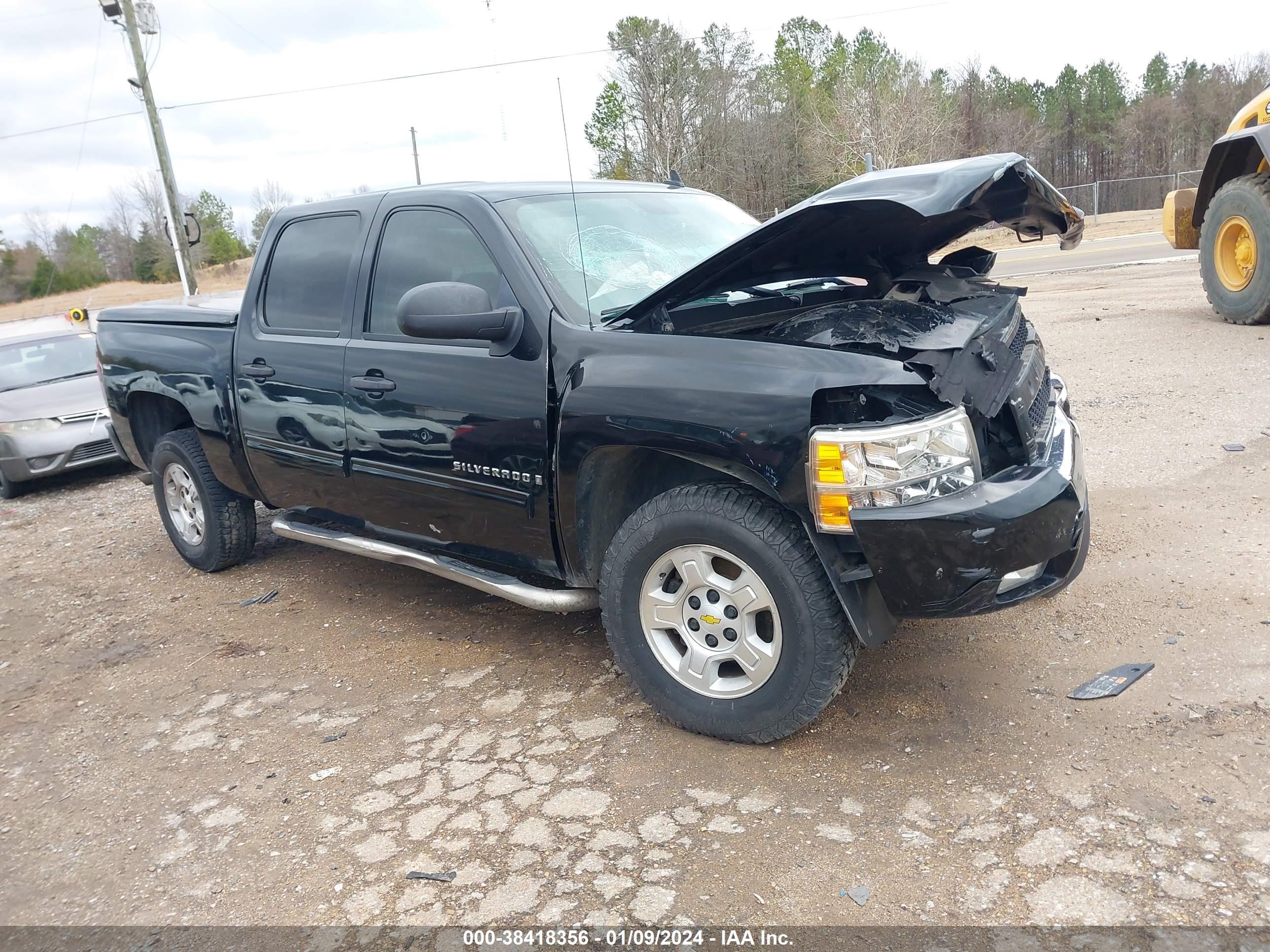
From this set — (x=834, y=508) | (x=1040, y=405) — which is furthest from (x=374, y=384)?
(x=1040, y=405)

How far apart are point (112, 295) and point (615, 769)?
44694 millimetres

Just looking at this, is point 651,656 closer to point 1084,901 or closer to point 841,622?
point 841,622

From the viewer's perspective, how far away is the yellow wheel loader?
8.47m

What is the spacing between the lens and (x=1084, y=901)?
2342 millimetres

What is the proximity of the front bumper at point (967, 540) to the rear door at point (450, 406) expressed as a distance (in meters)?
1.31

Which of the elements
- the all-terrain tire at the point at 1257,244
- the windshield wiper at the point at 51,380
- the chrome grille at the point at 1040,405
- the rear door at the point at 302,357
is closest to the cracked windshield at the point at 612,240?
the rear door at the point at 302,357

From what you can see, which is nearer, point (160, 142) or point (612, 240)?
point (612, 240)

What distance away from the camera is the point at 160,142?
2211 centimetres

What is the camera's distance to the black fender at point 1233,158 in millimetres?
8438

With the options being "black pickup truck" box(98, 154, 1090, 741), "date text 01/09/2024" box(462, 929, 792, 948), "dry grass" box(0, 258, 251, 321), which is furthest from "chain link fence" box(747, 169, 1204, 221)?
"date text 01/09/2024" box(462, 929, 792, 948)

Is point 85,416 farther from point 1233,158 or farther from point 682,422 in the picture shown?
point 1233,158

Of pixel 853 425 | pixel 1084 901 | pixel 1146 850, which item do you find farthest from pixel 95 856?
pixel 1146 850

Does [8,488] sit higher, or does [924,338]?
[924,338]

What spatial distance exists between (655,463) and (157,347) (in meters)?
3.42
